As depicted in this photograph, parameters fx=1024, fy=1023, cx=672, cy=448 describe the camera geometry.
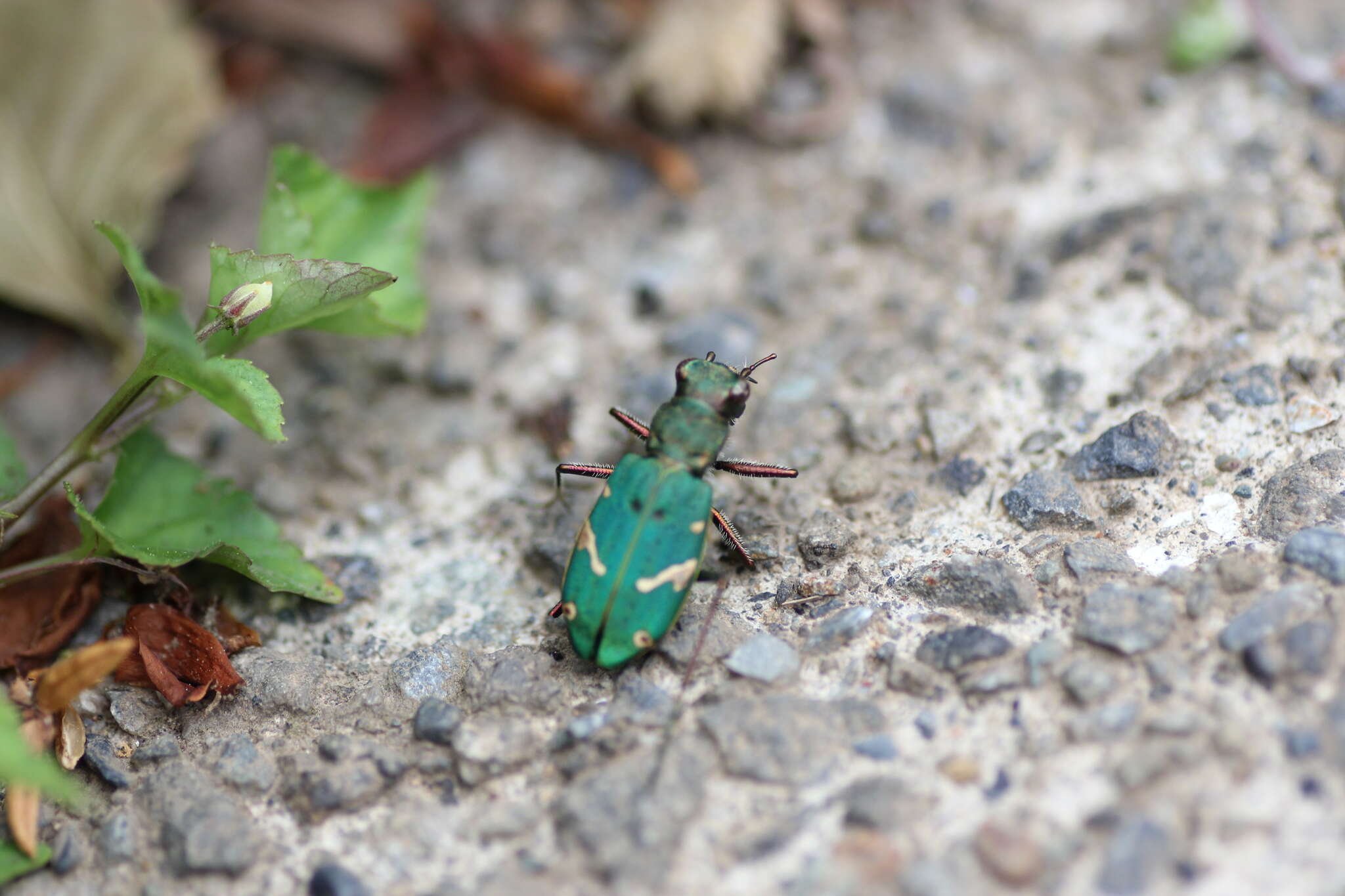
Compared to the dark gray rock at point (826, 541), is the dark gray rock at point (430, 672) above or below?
below

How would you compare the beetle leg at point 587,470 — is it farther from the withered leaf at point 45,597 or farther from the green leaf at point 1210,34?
the green leaf at point 1210,34

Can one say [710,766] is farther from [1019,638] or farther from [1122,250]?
[1122,250]

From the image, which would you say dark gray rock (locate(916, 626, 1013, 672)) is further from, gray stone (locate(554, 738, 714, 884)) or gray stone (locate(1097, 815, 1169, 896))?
gray stone (locate(554, 738, 714, 884))

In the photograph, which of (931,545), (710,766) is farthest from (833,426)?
(710,766)

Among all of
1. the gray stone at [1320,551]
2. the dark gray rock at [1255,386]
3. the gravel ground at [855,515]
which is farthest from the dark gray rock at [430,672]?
the dark gray rock at [1255,386]

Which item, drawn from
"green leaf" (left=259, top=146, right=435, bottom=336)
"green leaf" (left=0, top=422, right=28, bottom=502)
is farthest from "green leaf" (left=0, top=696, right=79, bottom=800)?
"green leaf" (left=259, top=146, right=435, bottom=336)

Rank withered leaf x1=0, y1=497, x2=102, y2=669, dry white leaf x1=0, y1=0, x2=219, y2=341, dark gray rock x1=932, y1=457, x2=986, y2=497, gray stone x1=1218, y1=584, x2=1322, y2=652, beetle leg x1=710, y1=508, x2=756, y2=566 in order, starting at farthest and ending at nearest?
1. dry white leaf x1=0, y1=0, x2=219, y2=341
2. dark gray rock x1=932, y1=457, x2=986, y2=497
3. beetle leg x1=710, y1=508, x2=756, y2=566
4. withered leaf x1=0, y1=497, x2=102, y2=669
5. gray stone x1=1218, y1=584, x2=1322, y2=652

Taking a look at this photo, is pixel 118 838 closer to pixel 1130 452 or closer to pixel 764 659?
pixel 764 659
